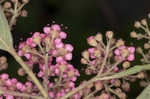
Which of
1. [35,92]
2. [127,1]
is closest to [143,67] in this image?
[35,92]

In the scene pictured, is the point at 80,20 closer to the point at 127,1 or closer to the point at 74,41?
the point at 74,41

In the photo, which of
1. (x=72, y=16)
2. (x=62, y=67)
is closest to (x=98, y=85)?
(x=62, y=67)

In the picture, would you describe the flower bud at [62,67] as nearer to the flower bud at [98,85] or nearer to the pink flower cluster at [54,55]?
the pink flower cluster at [54,55]

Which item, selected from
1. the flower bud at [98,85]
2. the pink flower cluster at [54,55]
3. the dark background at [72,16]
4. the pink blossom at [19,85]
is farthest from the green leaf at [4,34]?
the dark background at [72,16]

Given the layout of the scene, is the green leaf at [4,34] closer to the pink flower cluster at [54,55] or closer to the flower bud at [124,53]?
A: the pink flower cluster at [54,55]

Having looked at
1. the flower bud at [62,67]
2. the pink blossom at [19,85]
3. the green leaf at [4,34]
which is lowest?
the pink blossom at [19,85]

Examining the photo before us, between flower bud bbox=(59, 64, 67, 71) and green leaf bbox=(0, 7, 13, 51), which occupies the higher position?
green leaf bbox=(0, 7, 13, 51)

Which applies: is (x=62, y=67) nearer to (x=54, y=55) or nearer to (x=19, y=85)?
(x=54, y=55)

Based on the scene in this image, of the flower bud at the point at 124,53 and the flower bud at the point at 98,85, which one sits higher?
the flower bud at the point at 124,53

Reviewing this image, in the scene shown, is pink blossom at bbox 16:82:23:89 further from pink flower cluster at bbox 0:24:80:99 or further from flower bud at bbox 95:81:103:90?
flower bud at bbox 95:81:103:90

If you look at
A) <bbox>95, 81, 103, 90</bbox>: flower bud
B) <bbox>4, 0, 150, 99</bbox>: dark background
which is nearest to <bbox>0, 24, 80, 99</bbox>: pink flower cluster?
<bbox>95, 81, 103, 90</bbox>: flower bud

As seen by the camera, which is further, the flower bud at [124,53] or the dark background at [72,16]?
the dark background at [72,16]
